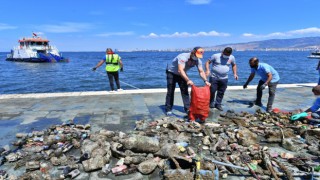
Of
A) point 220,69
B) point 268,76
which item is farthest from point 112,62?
point 268,76

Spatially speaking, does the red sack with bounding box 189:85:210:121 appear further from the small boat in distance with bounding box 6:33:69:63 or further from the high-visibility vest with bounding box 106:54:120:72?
the small boat in distance with bounding box 6:33:69:63

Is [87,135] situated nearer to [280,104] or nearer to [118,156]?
[118,156]

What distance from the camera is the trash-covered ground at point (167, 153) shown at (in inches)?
139

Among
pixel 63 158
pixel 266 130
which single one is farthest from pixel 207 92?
pixel 63 158

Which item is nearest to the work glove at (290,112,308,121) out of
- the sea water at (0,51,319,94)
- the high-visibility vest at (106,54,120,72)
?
the high-visibility vest at (106,54,120,72)

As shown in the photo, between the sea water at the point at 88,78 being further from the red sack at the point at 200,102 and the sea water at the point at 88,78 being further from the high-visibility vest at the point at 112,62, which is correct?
the red sack at the point at 200,102

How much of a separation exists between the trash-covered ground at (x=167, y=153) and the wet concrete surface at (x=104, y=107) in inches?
25.1

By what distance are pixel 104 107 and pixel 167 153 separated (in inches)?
153

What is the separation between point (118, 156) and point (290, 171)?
241 cm

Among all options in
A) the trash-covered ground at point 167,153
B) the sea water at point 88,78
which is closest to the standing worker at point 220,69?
the trash-covered ground at point 167,153

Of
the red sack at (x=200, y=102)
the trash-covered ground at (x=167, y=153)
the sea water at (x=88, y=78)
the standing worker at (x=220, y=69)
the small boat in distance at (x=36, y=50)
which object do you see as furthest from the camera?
the small boat in distance at (x=36, y=50)

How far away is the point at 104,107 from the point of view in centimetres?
739

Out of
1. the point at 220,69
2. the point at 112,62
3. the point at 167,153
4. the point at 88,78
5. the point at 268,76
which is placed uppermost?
the point at 112,62

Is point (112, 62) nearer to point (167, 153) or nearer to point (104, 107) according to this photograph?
point (104, 107)
